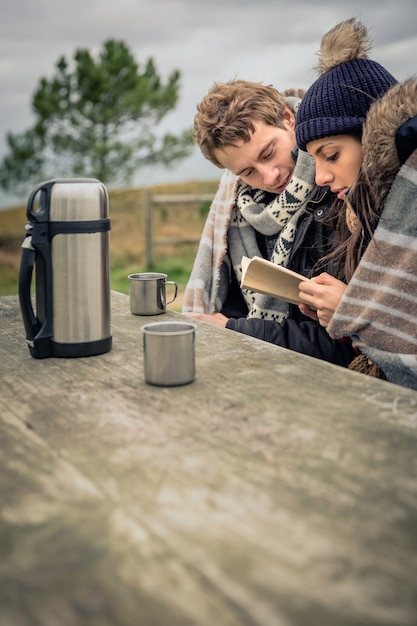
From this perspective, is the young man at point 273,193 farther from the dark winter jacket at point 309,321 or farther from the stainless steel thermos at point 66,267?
the stainless steel thermos at point 66,267

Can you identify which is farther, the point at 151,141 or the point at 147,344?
the point at 151,141

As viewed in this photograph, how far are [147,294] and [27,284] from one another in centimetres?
54

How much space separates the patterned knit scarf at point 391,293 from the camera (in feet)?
4.49

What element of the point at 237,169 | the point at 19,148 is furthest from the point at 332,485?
the point at 19,148

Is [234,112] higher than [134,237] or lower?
higher

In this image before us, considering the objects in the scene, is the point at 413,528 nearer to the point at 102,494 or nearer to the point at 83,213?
the point at 102,494

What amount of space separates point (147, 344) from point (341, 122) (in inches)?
32.8

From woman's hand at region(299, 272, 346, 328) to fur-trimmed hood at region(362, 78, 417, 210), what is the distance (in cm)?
22

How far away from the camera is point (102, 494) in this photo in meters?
0.77

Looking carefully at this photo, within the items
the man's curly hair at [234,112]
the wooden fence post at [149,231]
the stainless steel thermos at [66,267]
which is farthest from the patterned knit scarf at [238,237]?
the wooden fence post at [149,231]

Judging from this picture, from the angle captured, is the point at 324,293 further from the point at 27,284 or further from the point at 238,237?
the point at 238,237

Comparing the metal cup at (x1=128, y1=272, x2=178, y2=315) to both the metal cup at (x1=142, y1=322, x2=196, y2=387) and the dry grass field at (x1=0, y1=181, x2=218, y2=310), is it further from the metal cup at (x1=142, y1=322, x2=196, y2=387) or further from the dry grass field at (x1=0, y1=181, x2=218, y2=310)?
the dry grass field at (x1=0, y1=181, x2=218, y2=310)

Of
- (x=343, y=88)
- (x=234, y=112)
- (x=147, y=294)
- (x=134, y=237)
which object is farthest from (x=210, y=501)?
(x=134, y=237)

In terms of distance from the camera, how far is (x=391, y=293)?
1415mm
